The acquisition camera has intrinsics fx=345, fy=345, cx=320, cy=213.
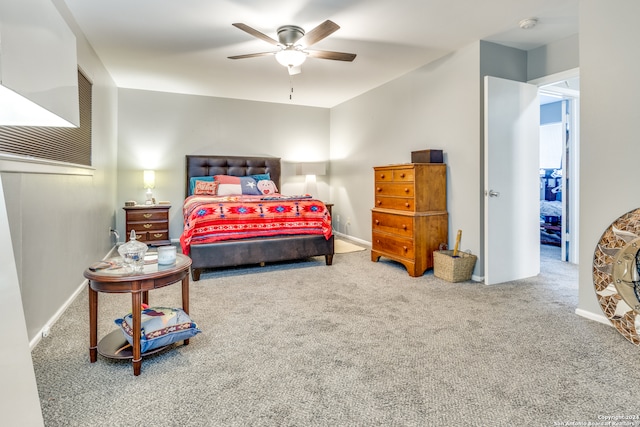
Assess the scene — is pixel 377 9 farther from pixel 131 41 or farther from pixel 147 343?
pixel 147 343

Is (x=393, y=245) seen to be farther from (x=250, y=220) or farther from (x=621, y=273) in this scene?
(x=621, y=273)

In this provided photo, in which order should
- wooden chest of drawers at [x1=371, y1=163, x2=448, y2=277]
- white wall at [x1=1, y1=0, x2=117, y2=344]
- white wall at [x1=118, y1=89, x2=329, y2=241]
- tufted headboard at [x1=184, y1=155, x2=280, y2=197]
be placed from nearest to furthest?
white wall at [x1=1, y1=0, x2=117, y2=344] < wooden chest of drawers at [x1=371, y1=163, x2=448, y2=277] < white wall at [x1=118, y1=89, x2=329, y2=241] < tufted headboard at [x1=184, y1=155, x2=280, y2=197]

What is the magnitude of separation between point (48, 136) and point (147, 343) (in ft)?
5.64

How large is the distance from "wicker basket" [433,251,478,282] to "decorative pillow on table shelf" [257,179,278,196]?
119 inches

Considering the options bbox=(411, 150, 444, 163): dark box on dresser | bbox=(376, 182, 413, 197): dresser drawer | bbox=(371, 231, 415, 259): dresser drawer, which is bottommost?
bbox=(371, 231, 415, 259): dresser drawer

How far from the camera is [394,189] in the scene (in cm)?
404

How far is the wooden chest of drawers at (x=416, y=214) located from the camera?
3699 millimetres

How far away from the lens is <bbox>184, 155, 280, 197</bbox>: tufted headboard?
5664 millimetres

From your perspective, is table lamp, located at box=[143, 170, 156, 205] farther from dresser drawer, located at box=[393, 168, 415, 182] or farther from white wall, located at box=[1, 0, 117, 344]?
dresser drawer, located at box=[393, 168, 415, 182]

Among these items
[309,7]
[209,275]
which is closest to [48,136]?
[209,275]

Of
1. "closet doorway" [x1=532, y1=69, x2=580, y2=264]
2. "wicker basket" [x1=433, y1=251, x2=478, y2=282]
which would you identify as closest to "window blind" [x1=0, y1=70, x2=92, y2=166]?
"wicker basket" [x1=433, y1=251, x2=478, y2=282]

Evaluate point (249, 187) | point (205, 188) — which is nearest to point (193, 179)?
point (205, 188)

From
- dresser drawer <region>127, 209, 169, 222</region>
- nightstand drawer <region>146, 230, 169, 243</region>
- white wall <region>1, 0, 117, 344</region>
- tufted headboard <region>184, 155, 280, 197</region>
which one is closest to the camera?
white wall <region>1, 0, 117, 344</region>

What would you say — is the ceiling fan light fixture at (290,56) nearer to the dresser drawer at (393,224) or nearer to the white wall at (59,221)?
the white wall at (59,221)
